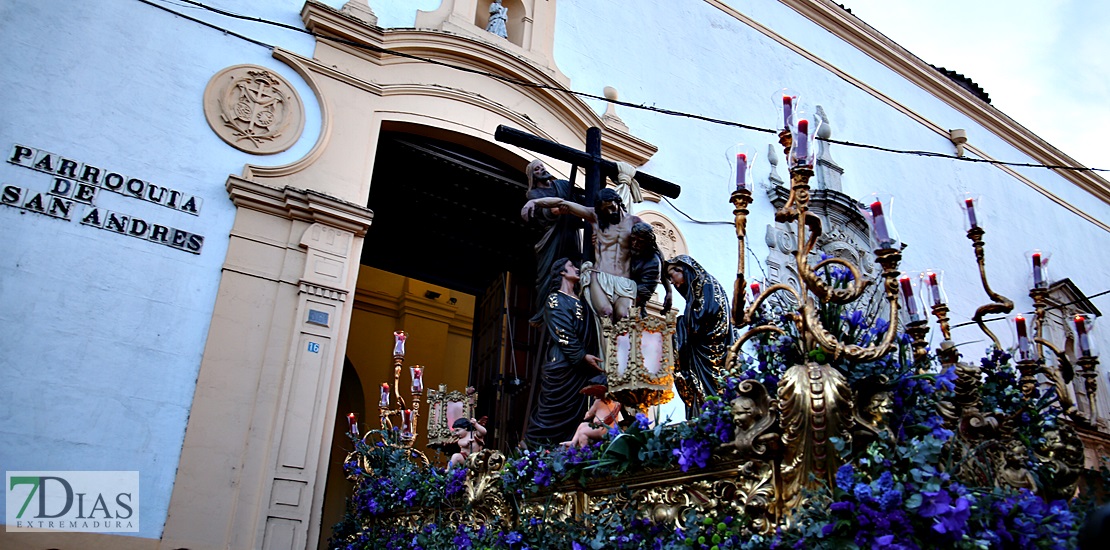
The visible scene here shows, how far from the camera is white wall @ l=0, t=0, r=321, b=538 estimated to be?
5691 millimetres

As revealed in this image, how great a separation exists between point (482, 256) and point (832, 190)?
17.5 ft

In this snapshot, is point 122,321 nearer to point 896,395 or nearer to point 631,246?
Answer: point 631,246

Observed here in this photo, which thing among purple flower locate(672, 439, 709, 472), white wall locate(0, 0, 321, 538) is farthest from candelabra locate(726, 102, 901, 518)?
white wall locate(0, 0, 321, 538)

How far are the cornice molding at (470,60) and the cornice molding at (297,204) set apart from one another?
63.2 inches

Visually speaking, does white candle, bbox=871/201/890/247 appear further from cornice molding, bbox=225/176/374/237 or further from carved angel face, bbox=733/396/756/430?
cornice molding, bbox=225/176/374/237

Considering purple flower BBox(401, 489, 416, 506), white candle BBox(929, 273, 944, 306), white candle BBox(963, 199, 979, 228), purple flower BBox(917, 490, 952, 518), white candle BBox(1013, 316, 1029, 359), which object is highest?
white candle BBox(963, 199, 979, 228)

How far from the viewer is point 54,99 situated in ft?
21.1

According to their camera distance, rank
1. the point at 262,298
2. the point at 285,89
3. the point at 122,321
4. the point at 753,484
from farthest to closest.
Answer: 1. the point at 285,89
2. the point at 262,298
3. the point at 122,321
4. the point at 753,484

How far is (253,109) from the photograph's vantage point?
290 inches

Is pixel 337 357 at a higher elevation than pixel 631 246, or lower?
lower

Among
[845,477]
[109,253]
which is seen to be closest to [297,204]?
[109,253]

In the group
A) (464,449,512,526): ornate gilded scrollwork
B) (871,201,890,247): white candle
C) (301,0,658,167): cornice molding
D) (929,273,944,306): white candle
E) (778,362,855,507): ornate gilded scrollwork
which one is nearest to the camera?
(778,362,855,507): ornate gilded scrollwork

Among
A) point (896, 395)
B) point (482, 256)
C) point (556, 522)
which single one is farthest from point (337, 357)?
point (896, 395)

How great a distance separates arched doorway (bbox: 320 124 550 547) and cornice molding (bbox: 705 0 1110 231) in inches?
209
